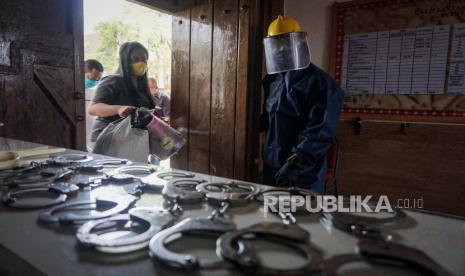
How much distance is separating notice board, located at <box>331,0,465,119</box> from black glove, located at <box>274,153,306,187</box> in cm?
134

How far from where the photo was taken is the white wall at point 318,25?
9.57 ft

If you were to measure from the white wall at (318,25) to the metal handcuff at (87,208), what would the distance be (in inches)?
103

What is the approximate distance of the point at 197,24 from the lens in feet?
9.28

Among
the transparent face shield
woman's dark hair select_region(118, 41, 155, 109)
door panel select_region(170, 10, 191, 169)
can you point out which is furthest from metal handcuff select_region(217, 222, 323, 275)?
door panel select_region(170, 10, 191, 169)

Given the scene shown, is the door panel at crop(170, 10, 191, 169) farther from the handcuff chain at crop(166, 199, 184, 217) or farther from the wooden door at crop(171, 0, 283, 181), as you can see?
the handcuff chain at crop(166, 199, 184, 217)

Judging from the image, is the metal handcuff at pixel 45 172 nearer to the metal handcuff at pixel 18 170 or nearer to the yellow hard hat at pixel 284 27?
the metal handcuff at pixel 18 170

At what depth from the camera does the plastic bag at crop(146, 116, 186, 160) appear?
197cm

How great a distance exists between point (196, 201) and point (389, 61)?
253cm

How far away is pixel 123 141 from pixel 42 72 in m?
1.05

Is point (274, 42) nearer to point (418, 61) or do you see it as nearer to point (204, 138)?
point (204, 138)

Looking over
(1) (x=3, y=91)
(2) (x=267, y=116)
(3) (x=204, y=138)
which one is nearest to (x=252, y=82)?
(2) (x=267, y=116)

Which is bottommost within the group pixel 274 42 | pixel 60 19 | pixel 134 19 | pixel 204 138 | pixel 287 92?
pixel 204 138

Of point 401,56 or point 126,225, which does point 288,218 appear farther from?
point 401,56

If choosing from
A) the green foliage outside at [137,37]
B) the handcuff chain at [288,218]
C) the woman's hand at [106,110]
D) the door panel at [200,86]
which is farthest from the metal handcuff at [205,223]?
the green foliage outside at [137,37]
